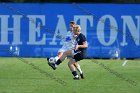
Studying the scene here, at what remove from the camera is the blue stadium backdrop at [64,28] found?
34562mm

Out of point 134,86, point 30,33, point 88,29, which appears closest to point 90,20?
point 88,29

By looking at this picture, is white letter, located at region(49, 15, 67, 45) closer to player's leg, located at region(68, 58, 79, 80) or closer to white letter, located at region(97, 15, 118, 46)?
white letter, located at region(97, 15, 118, 46)

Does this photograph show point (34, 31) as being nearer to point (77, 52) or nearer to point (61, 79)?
point (77, 52)

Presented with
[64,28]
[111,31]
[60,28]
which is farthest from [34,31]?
A: [111,31]

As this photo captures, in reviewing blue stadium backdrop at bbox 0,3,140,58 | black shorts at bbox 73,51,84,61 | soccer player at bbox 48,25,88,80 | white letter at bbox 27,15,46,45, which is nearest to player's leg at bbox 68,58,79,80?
soccer player at bbox 48,25,88,80

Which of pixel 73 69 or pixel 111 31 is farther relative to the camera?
pixel 111 31

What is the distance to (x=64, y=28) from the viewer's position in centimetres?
3500

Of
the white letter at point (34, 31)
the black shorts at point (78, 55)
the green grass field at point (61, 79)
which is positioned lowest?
the white letter at point (34, 31)

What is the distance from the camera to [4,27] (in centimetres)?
3494

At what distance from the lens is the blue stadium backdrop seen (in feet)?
113

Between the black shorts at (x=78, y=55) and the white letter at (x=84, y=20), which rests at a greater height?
the black shorts at (x=78, y=55)

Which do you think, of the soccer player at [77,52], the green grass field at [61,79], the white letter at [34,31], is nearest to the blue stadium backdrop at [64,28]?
the white letter at [34,31]

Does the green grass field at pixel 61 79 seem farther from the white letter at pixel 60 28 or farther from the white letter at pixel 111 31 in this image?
the white letter at pixel 111 31

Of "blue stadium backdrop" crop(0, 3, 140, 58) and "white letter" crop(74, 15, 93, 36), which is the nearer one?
"blue stadium backdrop" crop(0, 3, 140, 58)
